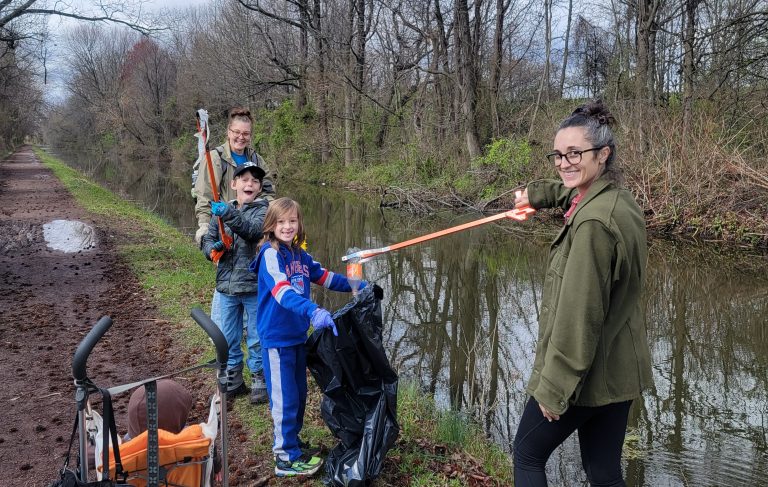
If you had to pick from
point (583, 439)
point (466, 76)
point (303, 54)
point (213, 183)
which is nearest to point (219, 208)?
point (213, 183)

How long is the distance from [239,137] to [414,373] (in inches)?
120

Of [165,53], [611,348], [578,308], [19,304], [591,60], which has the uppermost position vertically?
[165,53]

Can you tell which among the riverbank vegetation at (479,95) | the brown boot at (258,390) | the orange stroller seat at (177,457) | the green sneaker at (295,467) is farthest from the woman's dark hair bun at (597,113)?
the riverbank vegetation at (479,95)

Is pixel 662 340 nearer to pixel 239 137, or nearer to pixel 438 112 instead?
pixel 239 137

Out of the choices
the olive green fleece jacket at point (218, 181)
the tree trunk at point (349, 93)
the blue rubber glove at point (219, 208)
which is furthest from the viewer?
the tree trunk at point (349, 93)

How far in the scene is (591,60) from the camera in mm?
30766

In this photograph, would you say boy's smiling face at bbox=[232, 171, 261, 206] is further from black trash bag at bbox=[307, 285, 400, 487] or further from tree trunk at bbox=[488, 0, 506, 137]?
tree trunk at bbox=[488, 0, 506, 137]

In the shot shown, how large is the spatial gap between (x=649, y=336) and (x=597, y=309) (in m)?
5.60

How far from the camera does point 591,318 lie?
2.12m

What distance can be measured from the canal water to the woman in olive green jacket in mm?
2006

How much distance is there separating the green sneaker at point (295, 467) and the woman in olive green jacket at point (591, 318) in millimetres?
1429

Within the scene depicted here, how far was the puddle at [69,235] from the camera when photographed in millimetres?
11164

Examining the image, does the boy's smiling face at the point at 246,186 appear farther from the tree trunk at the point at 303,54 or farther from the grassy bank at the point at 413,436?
the tree trunk at the point at 303,54

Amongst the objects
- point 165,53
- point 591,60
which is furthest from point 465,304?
point 165,53
